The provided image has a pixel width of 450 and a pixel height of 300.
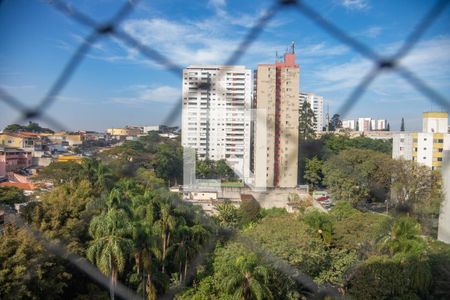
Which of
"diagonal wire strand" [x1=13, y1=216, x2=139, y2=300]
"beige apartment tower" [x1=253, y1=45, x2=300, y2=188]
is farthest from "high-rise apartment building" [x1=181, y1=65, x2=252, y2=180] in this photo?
"diagonal wire strand" [x1=13, y1=216, x2=139, y2=300]

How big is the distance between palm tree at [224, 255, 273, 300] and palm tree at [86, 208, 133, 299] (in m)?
0.62

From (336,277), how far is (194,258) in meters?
1.03

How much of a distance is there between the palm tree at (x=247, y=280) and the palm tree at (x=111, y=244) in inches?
24.3

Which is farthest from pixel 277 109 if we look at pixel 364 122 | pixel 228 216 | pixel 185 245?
pixel 228 216

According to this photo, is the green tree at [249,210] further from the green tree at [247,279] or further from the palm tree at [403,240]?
the green tree at [247,279]

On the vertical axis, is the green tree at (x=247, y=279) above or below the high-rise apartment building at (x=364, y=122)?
below

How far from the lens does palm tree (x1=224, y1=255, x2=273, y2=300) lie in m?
2.22

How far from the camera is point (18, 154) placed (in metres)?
5.82

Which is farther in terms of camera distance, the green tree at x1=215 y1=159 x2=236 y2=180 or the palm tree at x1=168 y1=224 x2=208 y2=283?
the green tree at x1=215 y1=159 x2=236 y2=180

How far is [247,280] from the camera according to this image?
7.36ft

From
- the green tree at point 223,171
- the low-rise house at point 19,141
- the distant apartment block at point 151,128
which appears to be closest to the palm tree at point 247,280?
the distant apartment block at point 151,128

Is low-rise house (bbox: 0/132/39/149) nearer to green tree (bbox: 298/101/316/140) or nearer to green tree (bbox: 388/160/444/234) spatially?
green tree (bbox: 298/101/316/140)

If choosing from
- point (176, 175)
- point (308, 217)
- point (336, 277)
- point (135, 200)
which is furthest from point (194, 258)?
point (176, 175)

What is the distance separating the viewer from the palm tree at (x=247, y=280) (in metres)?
2.22
